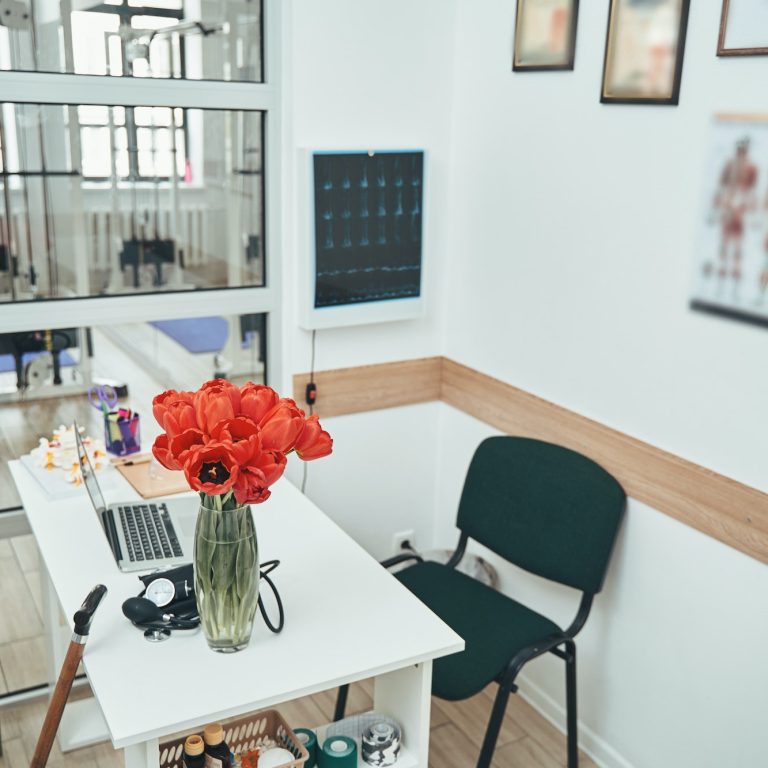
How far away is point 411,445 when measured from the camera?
3.15 metres

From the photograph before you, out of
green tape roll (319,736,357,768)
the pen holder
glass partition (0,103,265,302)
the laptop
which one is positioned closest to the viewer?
green tape roll (319,736,357,768)

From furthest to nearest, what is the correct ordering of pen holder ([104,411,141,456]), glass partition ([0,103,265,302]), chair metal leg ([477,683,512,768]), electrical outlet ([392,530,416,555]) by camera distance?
electrical outlet ([392,530,416,555])
pen holder ([104,411,141,456])
glass partition ([0,103,265,302])
chair metal leg ([477,683,512,768])

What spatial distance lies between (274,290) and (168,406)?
47.3 inches

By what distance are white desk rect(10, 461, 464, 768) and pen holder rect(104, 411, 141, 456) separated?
0.89 feet

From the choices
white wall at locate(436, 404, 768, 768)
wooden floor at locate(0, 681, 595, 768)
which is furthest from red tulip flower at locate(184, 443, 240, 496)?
wooden floor at locate(0, 681, 595, 768)

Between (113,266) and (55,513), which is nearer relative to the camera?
(55,513)

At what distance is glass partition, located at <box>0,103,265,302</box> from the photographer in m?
2.48

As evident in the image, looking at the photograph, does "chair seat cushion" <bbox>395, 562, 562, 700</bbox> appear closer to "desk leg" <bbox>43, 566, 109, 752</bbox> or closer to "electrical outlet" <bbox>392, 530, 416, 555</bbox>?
"electrical outlet" <bbox>392, 530, 416, 555</bbox>

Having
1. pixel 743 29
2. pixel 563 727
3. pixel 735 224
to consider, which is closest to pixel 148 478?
pixel 563 727

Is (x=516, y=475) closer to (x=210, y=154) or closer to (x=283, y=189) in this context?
(x=283, y=189)

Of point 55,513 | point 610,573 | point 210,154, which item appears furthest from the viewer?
point 210,154

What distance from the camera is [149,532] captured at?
220cm

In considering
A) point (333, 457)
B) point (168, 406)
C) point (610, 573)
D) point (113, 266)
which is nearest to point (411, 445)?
point (333, 457)

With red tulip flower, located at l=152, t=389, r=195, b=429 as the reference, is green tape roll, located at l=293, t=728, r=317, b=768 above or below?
below
